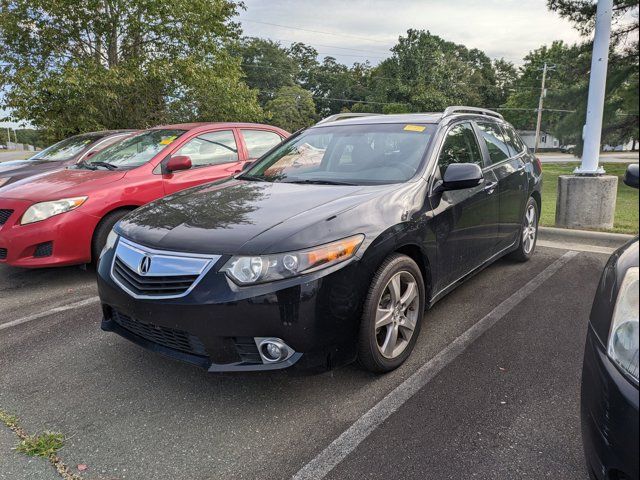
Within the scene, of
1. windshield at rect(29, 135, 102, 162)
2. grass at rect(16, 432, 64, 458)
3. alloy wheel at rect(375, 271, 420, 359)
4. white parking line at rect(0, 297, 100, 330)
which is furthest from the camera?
windshield at rect(29, 135, 102, 162)

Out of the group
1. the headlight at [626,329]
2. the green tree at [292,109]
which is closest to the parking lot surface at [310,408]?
the headlight at [626,329]

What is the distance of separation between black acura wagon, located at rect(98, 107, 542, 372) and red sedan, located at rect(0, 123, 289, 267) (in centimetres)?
164

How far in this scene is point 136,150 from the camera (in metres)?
5.86

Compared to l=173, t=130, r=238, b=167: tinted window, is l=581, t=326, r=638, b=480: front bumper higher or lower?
lower

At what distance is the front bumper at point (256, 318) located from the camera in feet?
7.91

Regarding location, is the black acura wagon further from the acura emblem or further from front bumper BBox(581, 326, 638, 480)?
front bumper BBox(581, 326, 638, 480)

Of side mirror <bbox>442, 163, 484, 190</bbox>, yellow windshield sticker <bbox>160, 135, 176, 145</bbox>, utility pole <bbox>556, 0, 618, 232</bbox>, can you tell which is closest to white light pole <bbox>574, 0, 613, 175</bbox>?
utility pole <bbox>556, 0, 618, 232</bbox>

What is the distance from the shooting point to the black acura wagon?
2.45 metres

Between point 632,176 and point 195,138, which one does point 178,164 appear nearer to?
point 195,138

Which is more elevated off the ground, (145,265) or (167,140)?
(167,140)

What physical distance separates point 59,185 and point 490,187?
413cm

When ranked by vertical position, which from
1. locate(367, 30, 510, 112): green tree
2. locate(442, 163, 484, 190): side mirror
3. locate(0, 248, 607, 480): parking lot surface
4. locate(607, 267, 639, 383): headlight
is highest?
locate(367, 30, 510, 112): green tree

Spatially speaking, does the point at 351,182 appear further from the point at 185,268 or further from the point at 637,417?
the point at 637,417

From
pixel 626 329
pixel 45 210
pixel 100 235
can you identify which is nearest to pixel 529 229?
pixel 626 329
